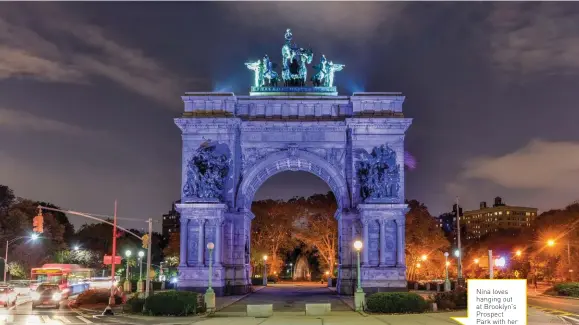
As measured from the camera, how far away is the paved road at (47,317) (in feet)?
101

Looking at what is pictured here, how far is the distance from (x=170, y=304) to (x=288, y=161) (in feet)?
67.5

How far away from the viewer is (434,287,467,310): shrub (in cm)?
3572

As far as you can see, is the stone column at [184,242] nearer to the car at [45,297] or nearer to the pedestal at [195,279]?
the pedestal at [195,279]

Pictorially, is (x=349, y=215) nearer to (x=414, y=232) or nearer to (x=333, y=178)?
(x=333, y=178)

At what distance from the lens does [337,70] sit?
54.3 meters

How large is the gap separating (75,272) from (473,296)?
63504 mm

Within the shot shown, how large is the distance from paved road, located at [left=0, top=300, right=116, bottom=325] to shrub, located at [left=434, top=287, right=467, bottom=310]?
16632mm

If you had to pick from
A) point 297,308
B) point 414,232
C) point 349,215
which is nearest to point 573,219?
point 414,232

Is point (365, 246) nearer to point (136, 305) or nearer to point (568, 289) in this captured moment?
point (568, 289)

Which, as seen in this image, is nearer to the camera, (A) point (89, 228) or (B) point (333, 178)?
(B) point (333, 178)

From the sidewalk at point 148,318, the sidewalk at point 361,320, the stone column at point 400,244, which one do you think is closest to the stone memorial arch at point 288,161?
the stone column at point 400,244

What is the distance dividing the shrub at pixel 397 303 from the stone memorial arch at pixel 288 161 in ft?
44.2

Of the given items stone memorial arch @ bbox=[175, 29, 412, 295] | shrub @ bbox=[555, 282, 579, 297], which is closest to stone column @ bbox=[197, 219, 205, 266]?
stone memorial arch @ bbox=[175, 29, 412, 295]

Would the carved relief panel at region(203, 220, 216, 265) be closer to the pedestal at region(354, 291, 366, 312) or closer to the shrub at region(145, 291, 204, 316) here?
the shrub at region(145, 291, 204, 316)
